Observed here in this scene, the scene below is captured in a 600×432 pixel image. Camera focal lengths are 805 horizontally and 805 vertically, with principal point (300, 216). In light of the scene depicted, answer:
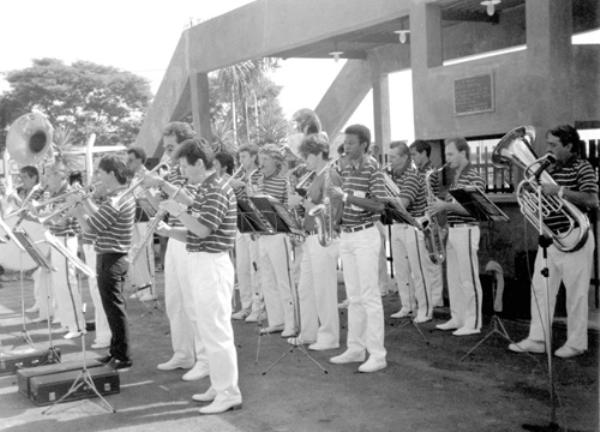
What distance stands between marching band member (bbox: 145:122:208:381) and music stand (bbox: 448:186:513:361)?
2.47 meters

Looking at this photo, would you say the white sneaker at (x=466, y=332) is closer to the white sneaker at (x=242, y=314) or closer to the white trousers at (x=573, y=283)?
the white trousers at (x=573, y=283)

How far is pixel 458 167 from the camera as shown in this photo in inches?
337

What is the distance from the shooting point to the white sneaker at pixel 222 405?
6.20m

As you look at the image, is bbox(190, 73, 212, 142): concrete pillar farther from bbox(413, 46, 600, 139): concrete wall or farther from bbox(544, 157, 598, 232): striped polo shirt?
bbox(544, 157, 598, 232): striped polo shirt

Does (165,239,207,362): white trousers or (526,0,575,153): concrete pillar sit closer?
(165,239,207,362): white trousers

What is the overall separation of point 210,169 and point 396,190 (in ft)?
8.62

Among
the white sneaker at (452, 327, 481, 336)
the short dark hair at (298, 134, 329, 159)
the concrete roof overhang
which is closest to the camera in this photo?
the short dark hair at (298, 134, 329, 159)

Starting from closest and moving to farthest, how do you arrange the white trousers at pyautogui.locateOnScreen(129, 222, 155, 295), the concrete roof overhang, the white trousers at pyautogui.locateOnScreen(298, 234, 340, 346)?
the white trousers at pyautogui.locateOnScreen(298, 234, 340, 346), the concrete roof overhang, the white trousers at pyautogui.locateOnScreen(129, 222, 155, 295)

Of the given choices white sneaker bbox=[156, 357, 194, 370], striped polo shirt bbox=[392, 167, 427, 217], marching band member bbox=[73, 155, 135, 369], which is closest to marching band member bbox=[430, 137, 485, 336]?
striped polo shirt bbox=[392, 167, 427, 217]

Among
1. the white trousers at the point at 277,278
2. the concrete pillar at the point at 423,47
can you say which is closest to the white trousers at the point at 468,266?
the white trousers at the point at 277,278

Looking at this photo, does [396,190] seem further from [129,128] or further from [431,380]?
[129,128]

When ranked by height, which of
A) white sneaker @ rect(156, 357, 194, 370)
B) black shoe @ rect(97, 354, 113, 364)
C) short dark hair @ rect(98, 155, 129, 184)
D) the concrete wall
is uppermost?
the concrete wall

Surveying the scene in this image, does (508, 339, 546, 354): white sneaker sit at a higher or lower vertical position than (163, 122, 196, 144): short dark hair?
lower

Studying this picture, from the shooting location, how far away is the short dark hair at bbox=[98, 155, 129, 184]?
7805mm
